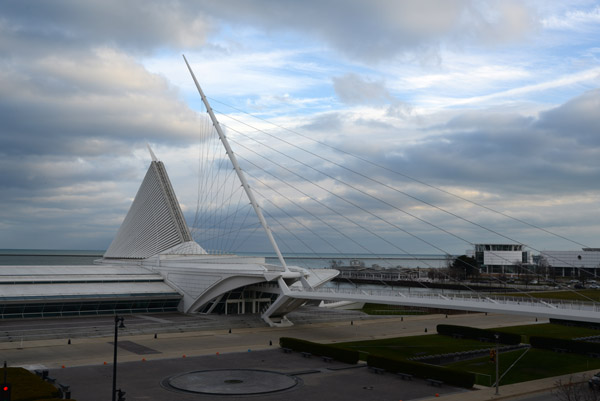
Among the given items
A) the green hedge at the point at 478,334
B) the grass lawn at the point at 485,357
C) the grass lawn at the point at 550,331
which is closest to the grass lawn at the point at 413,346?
the grass lawn at the point at 485,357

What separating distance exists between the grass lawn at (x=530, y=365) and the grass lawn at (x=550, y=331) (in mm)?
8021

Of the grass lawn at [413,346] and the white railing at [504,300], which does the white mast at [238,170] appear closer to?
the white railing at [504,300]

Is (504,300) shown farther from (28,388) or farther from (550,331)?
(28,388)

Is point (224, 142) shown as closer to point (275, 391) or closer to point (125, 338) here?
point (125, 338)

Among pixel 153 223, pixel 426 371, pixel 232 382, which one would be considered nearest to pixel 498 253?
pixel 153 223

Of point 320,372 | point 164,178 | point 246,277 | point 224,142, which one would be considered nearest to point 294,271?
point 246,277

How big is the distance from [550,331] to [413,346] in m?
17.4

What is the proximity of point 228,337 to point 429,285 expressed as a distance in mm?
94047

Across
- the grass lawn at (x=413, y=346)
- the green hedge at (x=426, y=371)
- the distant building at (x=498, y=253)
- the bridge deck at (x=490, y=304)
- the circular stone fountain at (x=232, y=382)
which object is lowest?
the circular stone fountain at (x=232, y=382)

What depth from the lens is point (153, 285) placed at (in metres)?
Answer: 57.0

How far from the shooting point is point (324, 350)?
3284 centimetres

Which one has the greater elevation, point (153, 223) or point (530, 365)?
point (153, 223)

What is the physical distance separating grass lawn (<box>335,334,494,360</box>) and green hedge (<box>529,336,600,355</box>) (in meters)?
3.00

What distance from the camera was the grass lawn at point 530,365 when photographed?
97.1 feet
